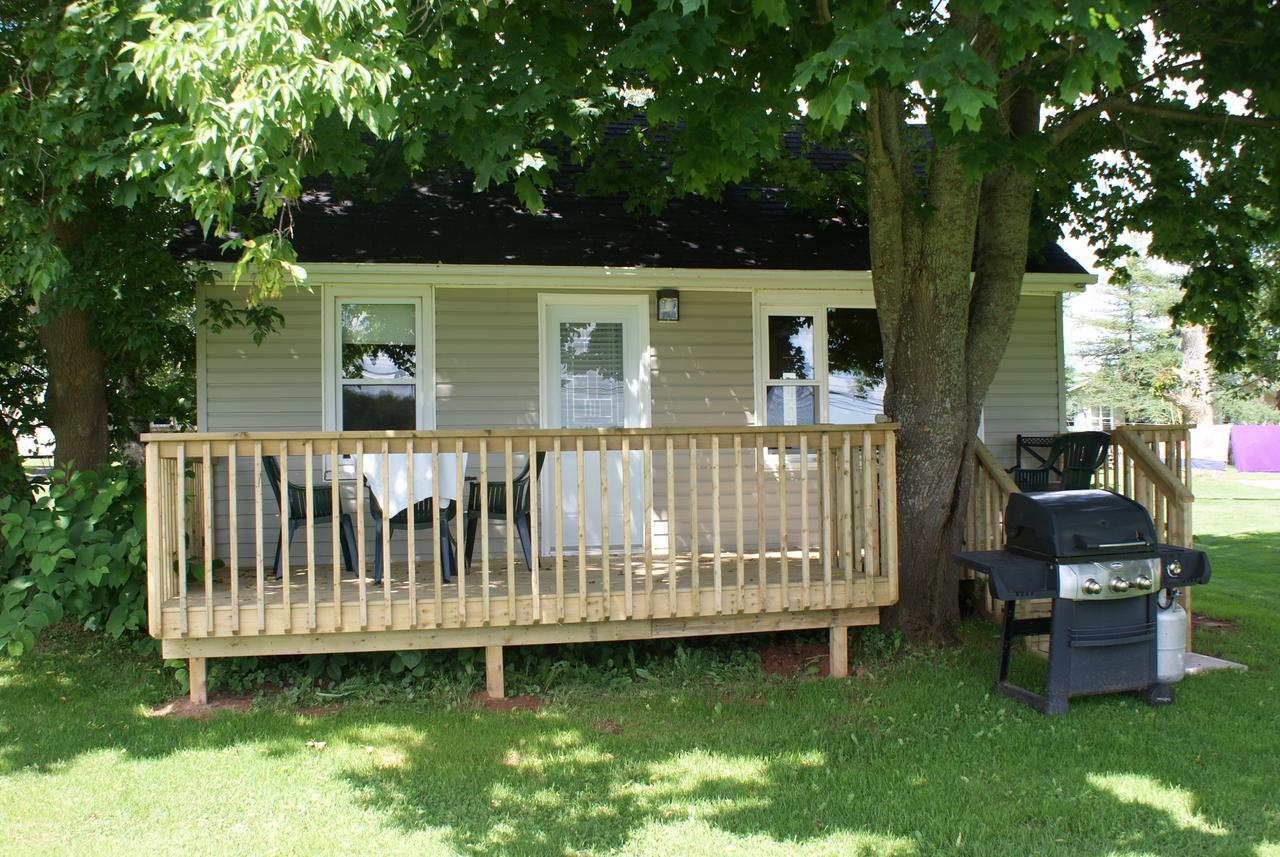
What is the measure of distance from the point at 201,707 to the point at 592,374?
154 inches

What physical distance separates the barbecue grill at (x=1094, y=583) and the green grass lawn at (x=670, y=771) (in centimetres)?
19

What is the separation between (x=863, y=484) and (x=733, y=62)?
105 inches

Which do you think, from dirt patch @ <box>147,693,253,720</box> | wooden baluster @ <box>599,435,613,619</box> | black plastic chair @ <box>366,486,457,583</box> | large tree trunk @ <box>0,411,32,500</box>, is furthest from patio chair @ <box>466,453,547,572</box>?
large tree trunk @ <box>0,411,32,500</box>

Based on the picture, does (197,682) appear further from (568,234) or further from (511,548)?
(568,234)

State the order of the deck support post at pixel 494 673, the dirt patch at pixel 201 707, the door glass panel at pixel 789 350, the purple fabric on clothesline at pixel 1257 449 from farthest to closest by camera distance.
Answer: the purple fabric on clothesline at pixel 1257 449
the door glass panel at pixel 789 350
the deck support post at pixel 494 673
the dirt patch at pixel 201 707

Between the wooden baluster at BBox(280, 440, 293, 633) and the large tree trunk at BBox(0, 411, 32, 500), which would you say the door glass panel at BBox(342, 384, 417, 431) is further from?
the large tree trunk at BBox(0, 411, 32, 500)

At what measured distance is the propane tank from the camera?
516 centimetres

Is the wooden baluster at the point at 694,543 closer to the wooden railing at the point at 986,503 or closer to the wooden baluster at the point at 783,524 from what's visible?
the wooden baluster at the point at 783,524

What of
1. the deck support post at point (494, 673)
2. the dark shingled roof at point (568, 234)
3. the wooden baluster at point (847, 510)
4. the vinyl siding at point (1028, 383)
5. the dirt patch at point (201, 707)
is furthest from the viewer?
the vinyl siding at point (1028, 383)

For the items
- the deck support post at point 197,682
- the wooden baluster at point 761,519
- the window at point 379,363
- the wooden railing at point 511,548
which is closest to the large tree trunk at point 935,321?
the wooden railing at point 511,548

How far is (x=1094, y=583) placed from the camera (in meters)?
4.95

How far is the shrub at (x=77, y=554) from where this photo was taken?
5426 millimetres

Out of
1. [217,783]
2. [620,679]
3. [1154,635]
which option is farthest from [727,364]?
[217,783]

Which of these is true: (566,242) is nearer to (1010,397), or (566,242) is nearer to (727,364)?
(727,364)
